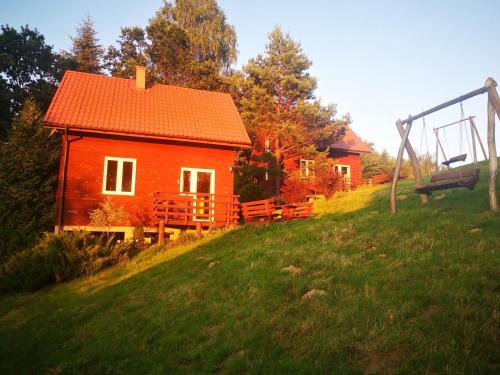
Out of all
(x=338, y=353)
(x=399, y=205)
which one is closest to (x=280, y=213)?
(x=399, y=205)

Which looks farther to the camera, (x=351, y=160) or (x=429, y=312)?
(x=351, y=160)

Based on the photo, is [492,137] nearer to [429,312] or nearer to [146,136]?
[429,312]

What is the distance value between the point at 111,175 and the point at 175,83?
809 inches

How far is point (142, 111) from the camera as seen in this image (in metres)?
20.4

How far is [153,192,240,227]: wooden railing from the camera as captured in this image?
17.5 metres

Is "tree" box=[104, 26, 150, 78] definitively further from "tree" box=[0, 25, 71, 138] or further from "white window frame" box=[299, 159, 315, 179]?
"white window frame" box=[299, 159, 315, 179]

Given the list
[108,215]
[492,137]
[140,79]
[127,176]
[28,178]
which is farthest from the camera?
[140,79]

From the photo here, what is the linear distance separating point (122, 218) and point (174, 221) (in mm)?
2249

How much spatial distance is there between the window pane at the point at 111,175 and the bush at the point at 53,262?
4489 mm

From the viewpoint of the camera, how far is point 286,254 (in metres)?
9.51

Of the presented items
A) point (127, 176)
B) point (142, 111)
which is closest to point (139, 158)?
point (127, 176)

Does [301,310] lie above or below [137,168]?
below

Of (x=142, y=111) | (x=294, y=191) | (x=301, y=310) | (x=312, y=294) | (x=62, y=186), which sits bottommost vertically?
(x=301, y=310)

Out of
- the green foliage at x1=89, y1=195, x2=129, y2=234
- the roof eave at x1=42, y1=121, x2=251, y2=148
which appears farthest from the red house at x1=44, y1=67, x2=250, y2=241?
the green foliage at x1=89, y1=195, x2=129, y2=234
